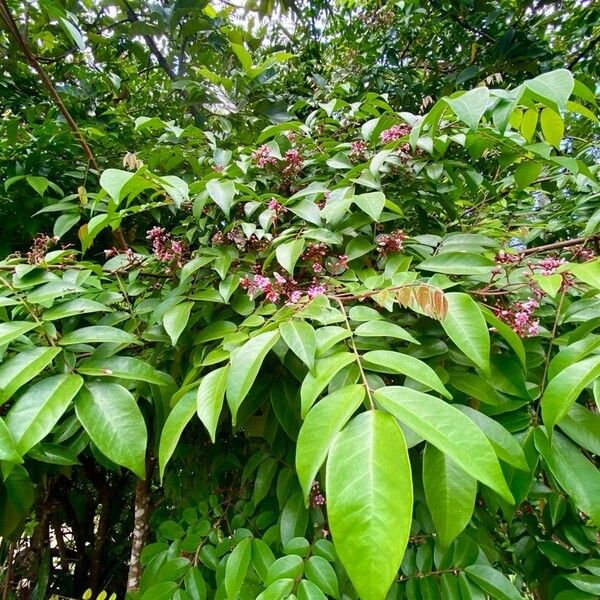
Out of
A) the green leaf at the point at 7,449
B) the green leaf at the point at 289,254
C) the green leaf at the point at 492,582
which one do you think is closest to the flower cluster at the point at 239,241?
the green leaf at the point at 289,254

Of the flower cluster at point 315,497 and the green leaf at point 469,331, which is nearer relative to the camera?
the green leaf at point 469,331

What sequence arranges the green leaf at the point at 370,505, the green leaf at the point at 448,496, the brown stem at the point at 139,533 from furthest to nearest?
the brown stem at the point at 139,533
the green leaf at the point at 448,496
the green leaf at the point at 370,505

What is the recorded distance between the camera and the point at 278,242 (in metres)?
0.72

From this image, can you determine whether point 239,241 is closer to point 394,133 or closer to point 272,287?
point 272,287

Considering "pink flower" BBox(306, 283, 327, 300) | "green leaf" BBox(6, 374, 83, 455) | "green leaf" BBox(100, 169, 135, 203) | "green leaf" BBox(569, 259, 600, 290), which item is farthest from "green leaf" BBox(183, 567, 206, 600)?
"green leaf" BBox(569, 259, 600, 290)

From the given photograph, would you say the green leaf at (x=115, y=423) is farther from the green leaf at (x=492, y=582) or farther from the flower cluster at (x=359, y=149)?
the flower cluster at (x=359, y=149)

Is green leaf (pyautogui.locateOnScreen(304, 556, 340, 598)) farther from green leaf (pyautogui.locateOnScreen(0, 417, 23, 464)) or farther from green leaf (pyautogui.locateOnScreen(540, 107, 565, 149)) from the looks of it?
green leaf (pyautogui.locateOnScreen(540, 107, 565, 149))

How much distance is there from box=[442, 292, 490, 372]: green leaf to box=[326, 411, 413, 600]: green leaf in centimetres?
17

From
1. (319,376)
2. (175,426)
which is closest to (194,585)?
(175,426)

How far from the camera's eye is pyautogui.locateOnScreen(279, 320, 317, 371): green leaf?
1.45 feet

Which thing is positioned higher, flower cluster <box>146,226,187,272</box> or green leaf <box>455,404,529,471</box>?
flower cluster <box>146,226,187,272</box>

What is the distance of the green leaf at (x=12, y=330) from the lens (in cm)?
49

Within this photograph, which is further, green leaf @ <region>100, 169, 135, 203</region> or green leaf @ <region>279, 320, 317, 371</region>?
green leaf @ <region>100, 169, 135, 203</region>

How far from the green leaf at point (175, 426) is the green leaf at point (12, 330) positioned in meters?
0.21
